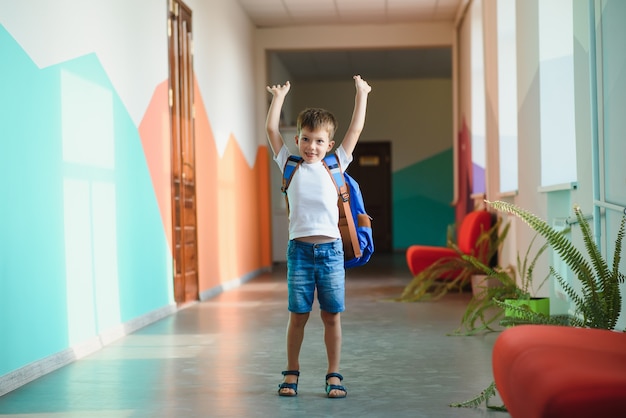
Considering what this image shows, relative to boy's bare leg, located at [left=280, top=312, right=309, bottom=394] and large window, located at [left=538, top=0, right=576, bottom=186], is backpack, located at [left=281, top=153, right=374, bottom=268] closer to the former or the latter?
boy's bare leg, located at [left=280, top=312, right=309, bottom=394]

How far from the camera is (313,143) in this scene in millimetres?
3154

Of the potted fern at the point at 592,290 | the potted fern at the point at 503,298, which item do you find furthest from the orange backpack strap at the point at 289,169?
the potted fern at the point at 503,298

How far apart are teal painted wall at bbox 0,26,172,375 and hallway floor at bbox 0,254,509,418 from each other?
0.77 feet

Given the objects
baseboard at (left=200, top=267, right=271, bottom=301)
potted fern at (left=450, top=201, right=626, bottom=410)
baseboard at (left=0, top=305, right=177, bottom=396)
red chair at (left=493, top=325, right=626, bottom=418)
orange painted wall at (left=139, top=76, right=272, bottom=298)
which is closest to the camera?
red chair at (left=493, top=325, right=626, bottom=418)

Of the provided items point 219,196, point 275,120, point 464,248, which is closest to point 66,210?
point 275,120

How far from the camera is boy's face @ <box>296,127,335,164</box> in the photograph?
10.3ft

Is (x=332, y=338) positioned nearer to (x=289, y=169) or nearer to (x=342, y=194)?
(x=342, y=194)

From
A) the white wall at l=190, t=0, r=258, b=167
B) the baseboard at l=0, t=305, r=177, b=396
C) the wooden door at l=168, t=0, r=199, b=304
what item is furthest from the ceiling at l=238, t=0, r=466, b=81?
the baseboard at l=0, t=305, r=177, b=396

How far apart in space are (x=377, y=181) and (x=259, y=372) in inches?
471

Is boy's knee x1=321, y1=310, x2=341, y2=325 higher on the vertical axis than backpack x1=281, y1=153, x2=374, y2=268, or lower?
lower

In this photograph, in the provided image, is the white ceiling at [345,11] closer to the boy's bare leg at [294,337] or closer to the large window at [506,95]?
the large window at [506,95]

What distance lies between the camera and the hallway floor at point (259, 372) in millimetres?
2986

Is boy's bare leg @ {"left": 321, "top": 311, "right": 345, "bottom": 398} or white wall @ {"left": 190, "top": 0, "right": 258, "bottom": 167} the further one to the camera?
white wall @ {"left": 190, "top": 0, "right": 258, "bottom": 167}

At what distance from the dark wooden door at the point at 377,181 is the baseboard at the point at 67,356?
9.97 m
